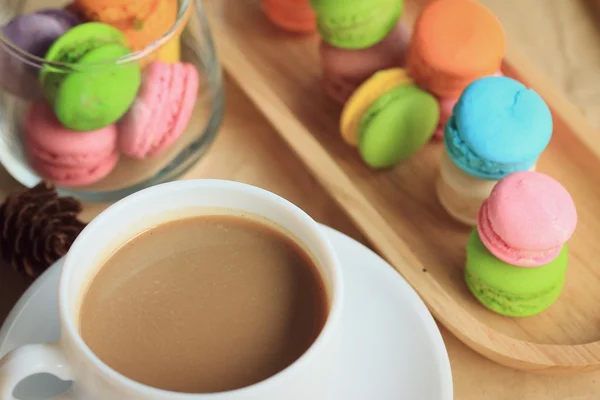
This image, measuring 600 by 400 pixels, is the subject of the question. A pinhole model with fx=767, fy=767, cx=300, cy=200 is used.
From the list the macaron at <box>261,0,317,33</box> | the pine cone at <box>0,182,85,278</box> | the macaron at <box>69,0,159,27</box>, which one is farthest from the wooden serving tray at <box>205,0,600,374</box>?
the pine cone at <box>0,182,85,278</box>

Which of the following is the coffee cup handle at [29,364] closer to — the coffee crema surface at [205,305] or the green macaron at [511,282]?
the coffee crema surface at [205,305]

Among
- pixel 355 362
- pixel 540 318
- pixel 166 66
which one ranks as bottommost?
pixel 540 318

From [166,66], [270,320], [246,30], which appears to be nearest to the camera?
[270,320]

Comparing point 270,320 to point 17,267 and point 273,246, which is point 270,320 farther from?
point 17,267

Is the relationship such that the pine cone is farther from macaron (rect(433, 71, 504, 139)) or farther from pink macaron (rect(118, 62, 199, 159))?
macaron (rect(433, 71, 504, 139))

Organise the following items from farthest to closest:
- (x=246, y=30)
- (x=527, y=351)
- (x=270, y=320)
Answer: (x=246, y=30), (x=527, y=351), (x=270, y=320)

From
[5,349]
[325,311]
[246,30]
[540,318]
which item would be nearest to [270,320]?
[325,311]

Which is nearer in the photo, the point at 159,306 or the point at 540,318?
the point at 159,306
